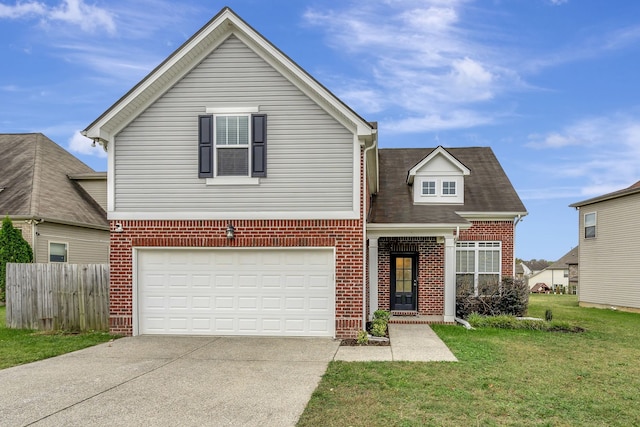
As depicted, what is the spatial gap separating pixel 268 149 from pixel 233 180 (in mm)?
1121

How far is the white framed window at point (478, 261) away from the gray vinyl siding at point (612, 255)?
745cm

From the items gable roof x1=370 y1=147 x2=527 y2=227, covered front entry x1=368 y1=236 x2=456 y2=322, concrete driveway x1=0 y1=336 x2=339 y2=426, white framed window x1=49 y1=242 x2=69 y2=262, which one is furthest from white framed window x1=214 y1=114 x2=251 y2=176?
white framed window x1=49 y1=242 x2=69 y2=262

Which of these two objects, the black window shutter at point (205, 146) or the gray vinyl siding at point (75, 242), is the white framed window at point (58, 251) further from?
the black window shutter at point (205, 146)

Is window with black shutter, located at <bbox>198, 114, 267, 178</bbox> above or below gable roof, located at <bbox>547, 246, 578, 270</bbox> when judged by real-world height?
above

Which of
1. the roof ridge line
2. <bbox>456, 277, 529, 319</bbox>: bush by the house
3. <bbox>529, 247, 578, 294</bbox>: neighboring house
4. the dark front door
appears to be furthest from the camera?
→ <bbox>529, 247, 578, 294</bbox>: neighboring house

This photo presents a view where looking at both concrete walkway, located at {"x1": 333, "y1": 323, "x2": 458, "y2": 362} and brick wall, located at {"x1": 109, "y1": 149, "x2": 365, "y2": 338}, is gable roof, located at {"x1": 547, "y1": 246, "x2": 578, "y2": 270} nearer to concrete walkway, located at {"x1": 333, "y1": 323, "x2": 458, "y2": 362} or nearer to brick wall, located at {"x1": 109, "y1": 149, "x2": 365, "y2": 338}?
concrete walkway, located at {"x1": 333, "y1": 323, "x2": 458, "y2": 362}

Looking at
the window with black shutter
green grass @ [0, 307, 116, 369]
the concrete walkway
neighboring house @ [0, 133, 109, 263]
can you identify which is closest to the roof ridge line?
neighboring house @ [0, 133, 109, 263]

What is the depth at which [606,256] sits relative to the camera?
21422mm

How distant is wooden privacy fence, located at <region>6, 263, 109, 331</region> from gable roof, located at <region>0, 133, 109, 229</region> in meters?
6.03

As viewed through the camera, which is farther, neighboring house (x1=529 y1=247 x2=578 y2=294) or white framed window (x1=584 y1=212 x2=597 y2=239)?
neighboring house (x1=529 y1=247 x2=578 y2=294)

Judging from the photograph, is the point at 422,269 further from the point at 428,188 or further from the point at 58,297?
the point at 58,297

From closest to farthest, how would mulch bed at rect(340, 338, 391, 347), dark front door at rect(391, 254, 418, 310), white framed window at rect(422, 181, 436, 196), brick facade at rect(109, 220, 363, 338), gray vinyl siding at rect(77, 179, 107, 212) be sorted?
mulch bed at rect(340, 338, 391, 347), brick facade at rect(109, 220, 363, 338), dark front door at rect(391, 254, 418, 310), white framed window at rect(422, 181, 436, 196), gray vinyl siding at rect(77, 179, 107, 212)

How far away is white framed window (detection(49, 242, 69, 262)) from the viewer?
18516 millimetres

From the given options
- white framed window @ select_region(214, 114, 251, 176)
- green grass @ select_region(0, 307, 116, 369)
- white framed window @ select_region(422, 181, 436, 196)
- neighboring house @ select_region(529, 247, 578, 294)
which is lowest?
neighboring house @ select_region(529, 247, 578, 294)
